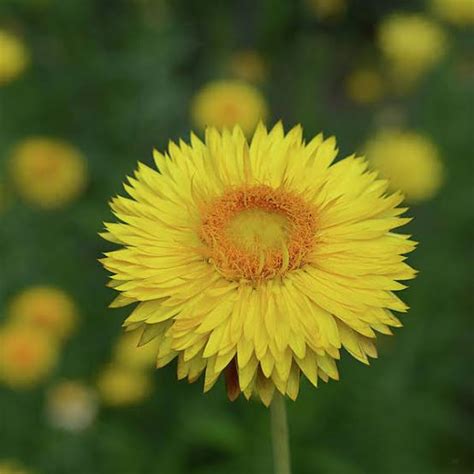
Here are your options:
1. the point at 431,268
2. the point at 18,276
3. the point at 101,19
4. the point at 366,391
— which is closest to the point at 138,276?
the point at 366,391

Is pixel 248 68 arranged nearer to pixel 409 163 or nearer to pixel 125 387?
pixel 409 163

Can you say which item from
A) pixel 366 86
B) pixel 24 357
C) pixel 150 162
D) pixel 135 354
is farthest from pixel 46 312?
pixel 366 86

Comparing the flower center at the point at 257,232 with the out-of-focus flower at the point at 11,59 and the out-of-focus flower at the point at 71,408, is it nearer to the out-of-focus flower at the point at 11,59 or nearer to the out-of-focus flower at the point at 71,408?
the out-of-focus flower at the point at 71,408

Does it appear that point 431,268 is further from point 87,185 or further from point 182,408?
point 87,185

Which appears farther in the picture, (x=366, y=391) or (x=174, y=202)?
(x=366, y=391)

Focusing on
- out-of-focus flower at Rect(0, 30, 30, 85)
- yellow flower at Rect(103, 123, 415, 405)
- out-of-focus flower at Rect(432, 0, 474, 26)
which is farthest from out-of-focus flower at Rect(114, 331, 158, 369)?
out-of-focus flower at Rect(432, 0, 474, 26)

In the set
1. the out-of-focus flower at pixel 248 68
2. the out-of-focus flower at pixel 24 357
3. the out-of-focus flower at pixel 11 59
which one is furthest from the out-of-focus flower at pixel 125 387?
the out-of-focus flower at pixel 248 68
